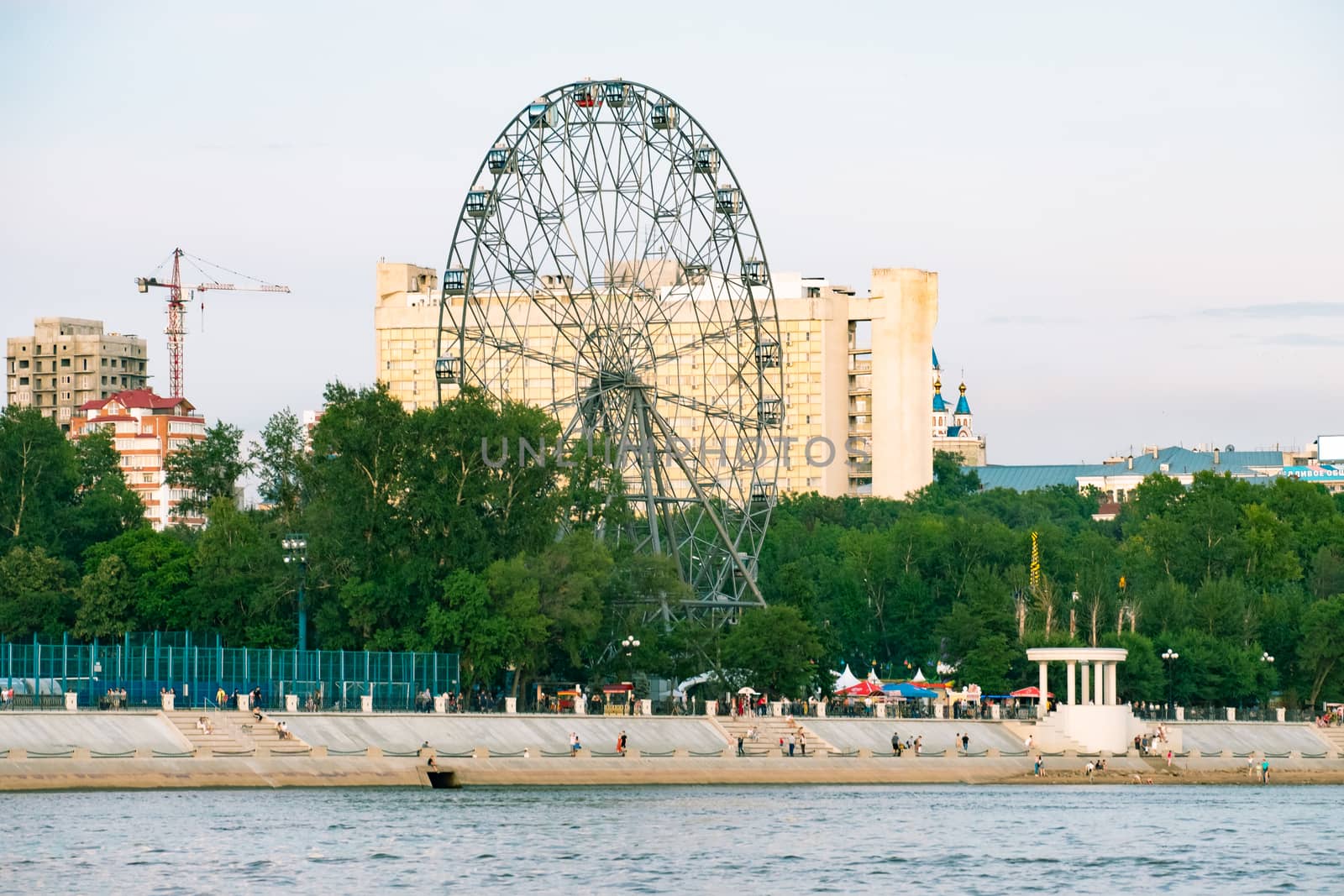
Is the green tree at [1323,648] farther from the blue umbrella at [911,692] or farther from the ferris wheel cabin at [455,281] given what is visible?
the ferris wheel cabin at [455,281]

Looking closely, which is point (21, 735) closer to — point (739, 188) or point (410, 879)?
point (410, 879)

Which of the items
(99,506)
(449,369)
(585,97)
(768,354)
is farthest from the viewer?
(99,506)

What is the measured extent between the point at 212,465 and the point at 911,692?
45.6 metres

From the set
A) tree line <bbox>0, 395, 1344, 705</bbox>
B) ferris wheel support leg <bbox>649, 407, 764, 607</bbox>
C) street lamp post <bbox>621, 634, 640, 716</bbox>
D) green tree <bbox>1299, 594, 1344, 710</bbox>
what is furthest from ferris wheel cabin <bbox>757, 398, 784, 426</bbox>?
green tree <bbox>1299, 594, 1344, 710</bbox>

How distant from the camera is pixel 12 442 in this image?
130625 millimetres

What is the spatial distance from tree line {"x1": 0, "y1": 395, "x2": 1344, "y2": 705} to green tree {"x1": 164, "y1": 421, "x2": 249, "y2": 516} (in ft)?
0.50

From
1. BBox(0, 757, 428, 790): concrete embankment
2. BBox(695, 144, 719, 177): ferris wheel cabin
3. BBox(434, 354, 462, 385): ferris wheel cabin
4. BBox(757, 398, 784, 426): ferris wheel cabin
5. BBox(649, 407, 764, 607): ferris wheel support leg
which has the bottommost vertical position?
BBox(0, 757, 428, 790): concrete embankment

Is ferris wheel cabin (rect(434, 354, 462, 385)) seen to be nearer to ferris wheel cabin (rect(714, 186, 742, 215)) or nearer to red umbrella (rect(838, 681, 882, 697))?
ferris wheel cabin (rect(714, 186, 742, 215))

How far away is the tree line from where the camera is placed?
361 feet

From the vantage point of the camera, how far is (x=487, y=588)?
107375 millimetres

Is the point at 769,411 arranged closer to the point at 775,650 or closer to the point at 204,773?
the point at 775,650

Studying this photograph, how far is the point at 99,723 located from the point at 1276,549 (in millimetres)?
106342

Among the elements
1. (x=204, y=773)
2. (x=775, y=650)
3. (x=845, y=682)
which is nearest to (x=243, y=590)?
(x=775, y=650)

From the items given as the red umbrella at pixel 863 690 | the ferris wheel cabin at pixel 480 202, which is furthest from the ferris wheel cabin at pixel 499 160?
the red umbrella at pixel 863 690
